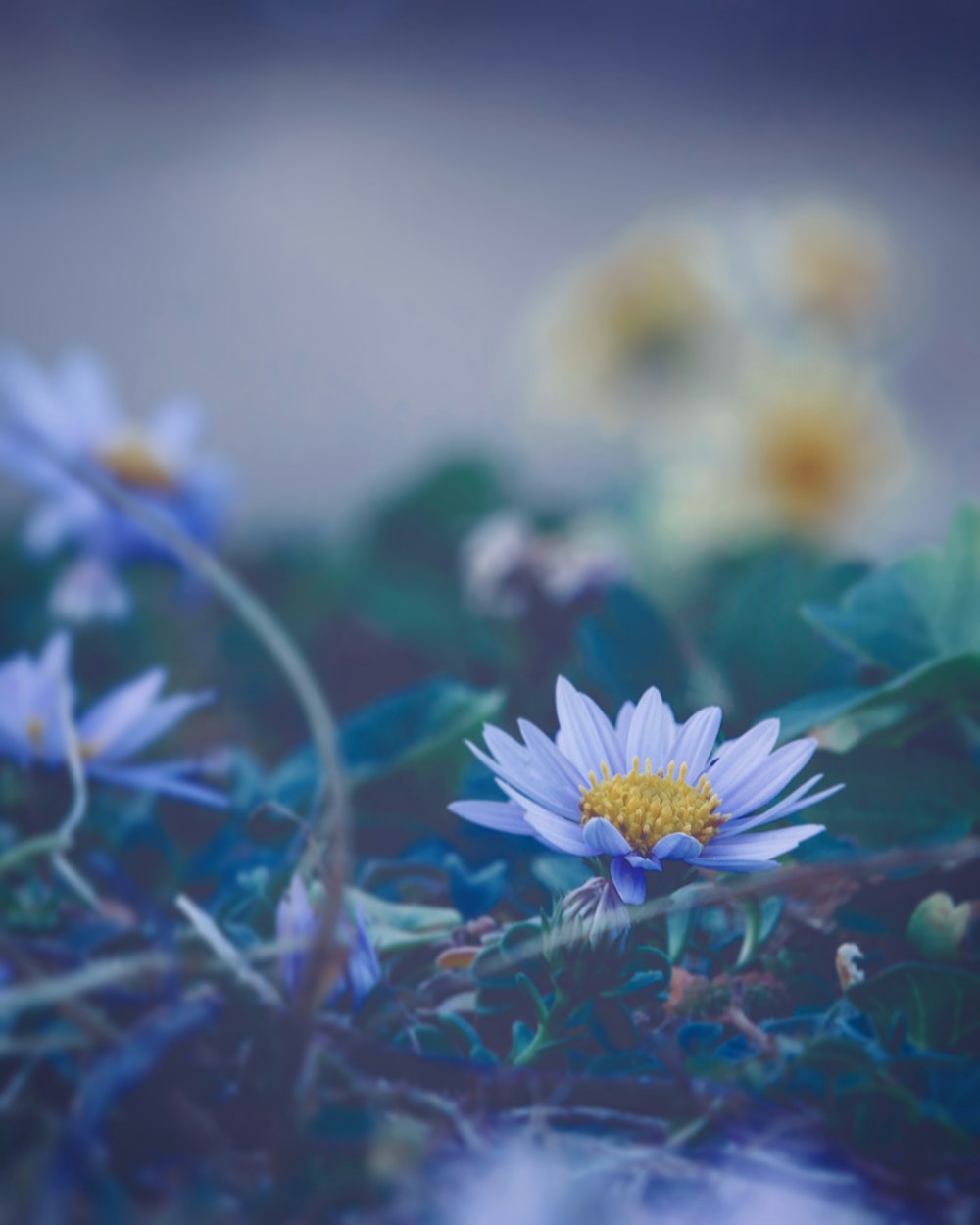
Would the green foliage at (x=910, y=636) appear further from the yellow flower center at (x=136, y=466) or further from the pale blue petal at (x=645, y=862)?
the yellow flower center at (x=136, y=466)

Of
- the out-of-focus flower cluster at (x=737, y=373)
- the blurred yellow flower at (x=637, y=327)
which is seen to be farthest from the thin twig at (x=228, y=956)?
the blurred yellow flower at (x=637, y=327)

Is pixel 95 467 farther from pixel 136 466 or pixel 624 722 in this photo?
pixel 624 722

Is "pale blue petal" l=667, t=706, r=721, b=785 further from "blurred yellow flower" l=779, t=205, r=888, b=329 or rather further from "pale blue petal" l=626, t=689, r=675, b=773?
"blurred yellow flower" l=779, t=205, r=888, b=329

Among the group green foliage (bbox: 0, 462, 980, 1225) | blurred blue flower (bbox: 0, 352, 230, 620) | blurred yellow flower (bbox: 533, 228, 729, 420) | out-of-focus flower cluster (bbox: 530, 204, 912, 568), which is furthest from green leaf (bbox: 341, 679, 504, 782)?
blurred yellow flower (bbox: 533, 228, 729, 420)

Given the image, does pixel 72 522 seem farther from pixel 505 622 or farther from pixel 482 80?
pixel 482 80

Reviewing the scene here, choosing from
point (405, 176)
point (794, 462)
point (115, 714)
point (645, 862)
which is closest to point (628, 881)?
point (645, 862)

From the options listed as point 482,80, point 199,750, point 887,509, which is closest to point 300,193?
point 482,80
